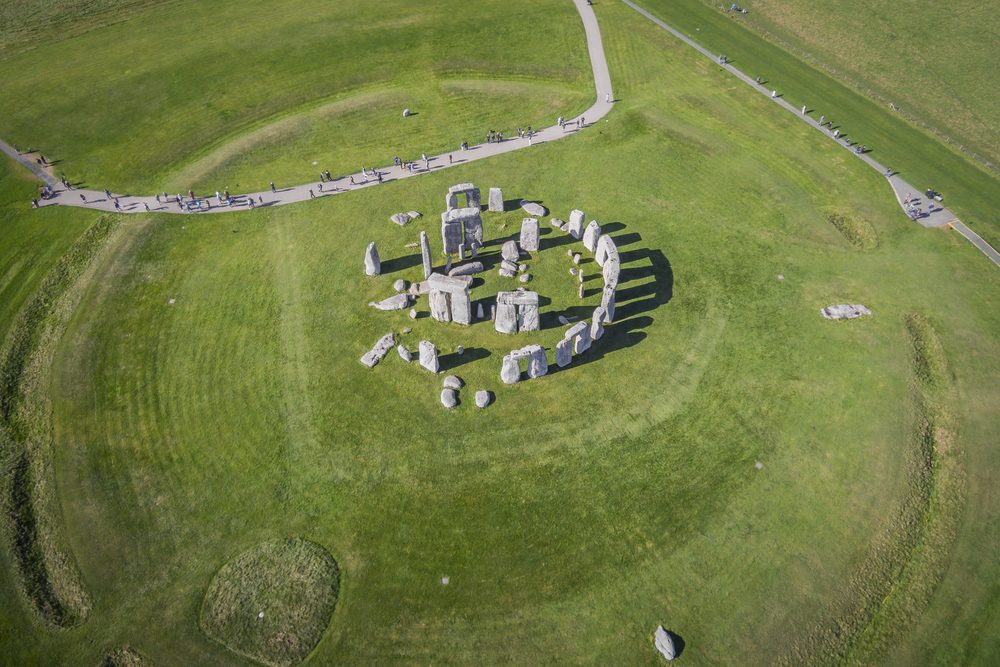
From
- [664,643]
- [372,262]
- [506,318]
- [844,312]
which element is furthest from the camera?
[372,262]

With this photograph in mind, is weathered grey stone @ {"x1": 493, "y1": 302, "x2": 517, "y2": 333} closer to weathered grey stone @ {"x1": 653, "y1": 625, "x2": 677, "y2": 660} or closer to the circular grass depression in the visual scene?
the circular grass depression

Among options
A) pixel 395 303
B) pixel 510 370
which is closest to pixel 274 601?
pixel 510 370

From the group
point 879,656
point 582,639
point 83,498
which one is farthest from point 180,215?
point 879,656

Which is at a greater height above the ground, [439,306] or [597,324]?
[439,306]

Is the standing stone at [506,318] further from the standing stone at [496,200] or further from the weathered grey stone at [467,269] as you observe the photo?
the standing stone at [496,200]

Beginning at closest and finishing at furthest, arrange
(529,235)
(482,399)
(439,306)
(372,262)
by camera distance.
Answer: (482,399)
(439,306)
(372,262)
(529,235)

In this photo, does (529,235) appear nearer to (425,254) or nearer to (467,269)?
(467,269)
